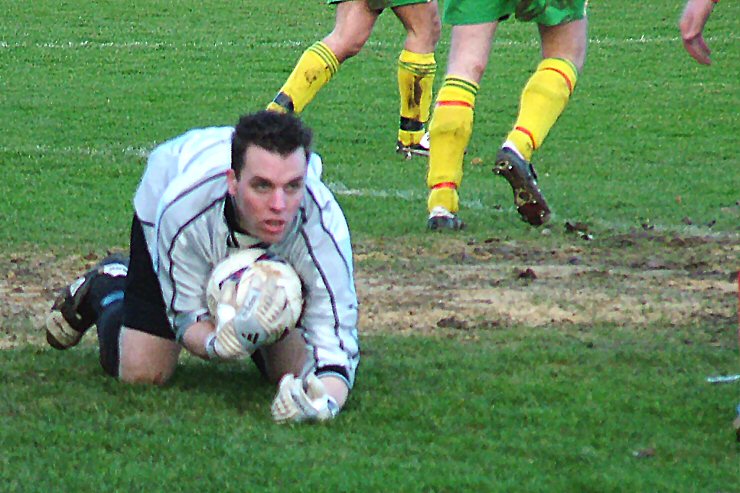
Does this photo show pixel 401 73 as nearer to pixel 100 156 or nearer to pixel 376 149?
pixel 376 149

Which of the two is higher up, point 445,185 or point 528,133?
point 528,133

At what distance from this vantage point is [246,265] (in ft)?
14.8

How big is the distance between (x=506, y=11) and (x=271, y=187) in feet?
10.2

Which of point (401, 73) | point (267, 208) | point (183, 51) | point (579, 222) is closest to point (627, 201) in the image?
point (579, 222)

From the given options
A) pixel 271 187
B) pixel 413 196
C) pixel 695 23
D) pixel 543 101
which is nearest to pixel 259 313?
pixel 271 187

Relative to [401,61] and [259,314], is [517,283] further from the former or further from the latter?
[401,61]

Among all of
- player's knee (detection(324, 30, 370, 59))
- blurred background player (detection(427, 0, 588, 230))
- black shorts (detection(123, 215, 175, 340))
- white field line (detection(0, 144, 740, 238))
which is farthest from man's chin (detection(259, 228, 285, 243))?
player's knee (detection(324, 30, 370, 59))

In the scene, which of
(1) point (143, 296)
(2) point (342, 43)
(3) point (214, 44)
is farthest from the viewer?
(3) point (214, 44)

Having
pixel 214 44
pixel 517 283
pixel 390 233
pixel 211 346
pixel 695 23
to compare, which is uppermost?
pixel 695 23

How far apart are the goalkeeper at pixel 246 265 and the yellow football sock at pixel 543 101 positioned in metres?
2.30

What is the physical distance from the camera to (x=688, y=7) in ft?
15.6

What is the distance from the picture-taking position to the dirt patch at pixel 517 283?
19.2 feet

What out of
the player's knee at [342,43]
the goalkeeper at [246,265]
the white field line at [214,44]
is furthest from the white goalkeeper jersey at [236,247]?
the white field line at [214,44]

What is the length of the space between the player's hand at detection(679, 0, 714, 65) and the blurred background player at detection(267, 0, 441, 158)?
3.79m
